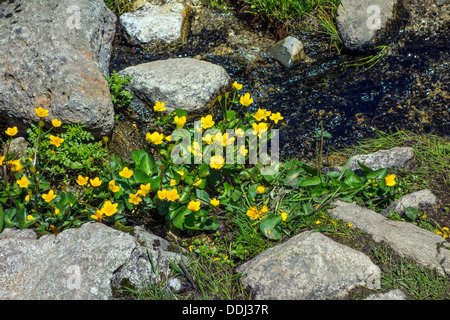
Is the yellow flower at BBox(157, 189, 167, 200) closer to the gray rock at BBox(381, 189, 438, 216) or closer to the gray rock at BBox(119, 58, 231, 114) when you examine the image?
the gray rock at BBox(119, 58, 231, 114)

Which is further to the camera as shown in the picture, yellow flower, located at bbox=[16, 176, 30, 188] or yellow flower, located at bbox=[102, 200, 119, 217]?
yellow flower, located at bbox=[16, 176, 30, 188]

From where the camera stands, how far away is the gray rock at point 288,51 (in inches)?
198

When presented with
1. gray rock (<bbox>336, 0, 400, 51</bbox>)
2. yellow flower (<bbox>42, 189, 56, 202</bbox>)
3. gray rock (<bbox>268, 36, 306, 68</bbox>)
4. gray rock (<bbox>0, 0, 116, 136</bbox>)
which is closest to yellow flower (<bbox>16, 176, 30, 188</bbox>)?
yellow flower (<bbox>42, 189, 56, 202</bbox>)

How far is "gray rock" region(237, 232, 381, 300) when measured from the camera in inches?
95.1

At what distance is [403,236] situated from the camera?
2754 mm

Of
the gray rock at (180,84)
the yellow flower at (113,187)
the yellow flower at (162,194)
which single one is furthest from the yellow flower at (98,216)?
the gray rock at (180,84)

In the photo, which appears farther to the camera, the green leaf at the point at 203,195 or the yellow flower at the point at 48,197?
the green leaf at the point at 203,195

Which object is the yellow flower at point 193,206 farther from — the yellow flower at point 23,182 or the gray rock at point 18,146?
the gray rock at point 18,146

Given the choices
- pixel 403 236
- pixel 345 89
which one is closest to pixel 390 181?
pixel 403 236

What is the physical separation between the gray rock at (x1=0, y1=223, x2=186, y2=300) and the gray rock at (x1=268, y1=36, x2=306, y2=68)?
3.33m

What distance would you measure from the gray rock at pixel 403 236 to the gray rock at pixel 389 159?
0.74 meters

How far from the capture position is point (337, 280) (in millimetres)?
2428

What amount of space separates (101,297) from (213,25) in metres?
4.37
